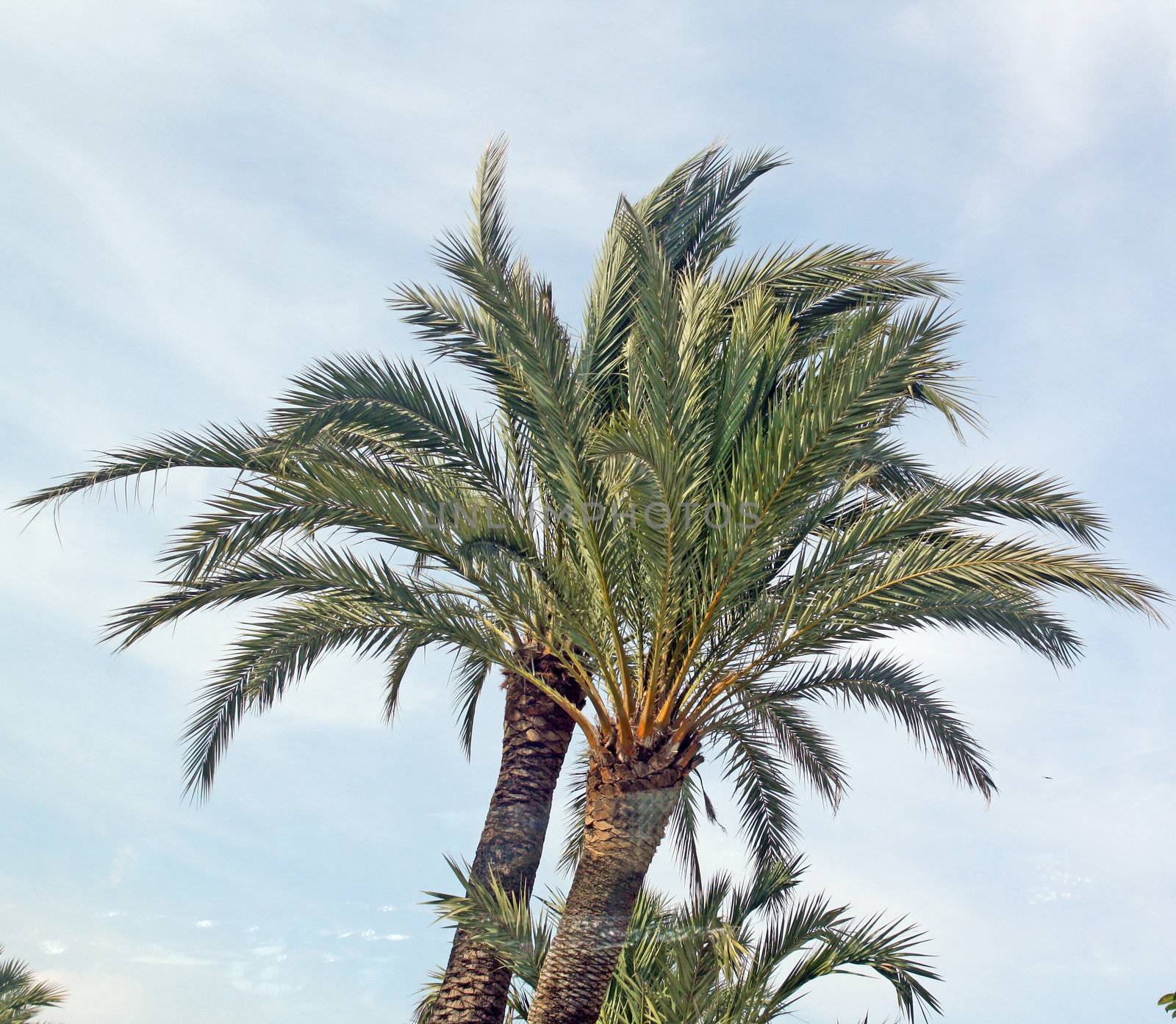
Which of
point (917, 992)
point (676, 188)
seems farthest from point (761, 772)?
point (676, 188)

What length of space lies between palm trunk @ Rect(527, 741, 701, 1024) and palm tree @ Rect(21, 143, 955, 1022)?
0.84 metres

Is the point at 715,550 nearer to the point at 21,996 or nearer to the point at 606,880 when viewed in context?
the point at 606,880

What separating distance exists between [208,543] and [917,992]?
6.49 m

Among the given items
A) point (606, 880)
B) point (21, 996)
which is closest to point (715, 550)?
point (606, 880)

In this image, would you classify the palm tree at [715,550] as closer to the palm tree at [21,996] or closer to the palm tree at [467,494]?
the palm tree at [467,494]

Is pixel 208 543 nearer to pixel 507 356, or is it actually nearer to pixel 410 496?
pixel 410 496

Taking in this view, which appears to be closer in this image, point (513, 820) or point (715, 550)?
point (715, 550)

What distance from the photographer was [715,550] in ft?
22.9

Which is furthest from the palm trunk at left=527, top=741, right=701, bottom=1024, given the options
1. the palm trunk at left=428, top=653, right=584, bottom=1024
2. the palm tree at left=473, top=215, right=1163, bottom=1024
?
the palm trunk at left=428, top=653, right=584, bottom=1024

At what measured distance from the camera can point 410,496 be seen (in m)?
7.61

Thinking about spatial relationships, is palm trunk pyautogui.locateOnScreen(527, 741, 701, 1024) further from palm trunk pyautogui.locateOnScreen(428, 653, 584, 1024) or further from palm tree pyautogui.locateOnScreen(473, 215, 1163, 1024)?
palm trunk pyautogui.locateOnScreen(428, 653, 584, 1024)

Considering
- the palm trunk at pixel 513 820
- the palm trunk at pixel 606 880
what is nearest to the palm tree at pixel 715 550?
the palm trunk at pixel 606 880

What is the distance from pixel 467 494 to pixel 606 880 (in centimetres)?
333

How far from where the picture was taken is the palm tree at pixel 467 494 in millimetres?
7418
